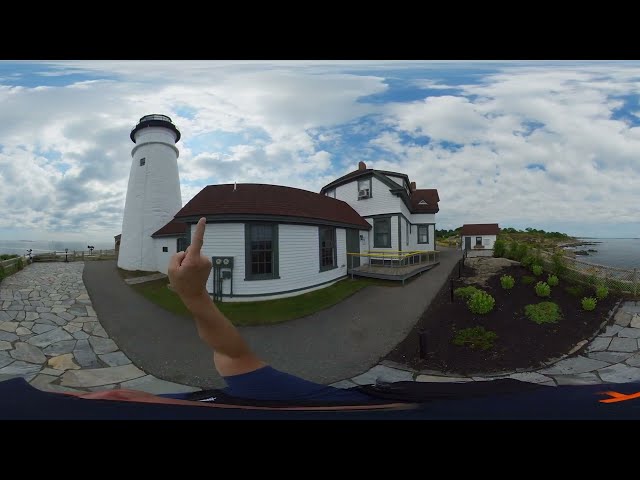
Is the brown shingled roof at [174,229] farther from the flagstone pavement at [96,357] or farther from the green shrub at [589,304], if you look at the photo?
the green shrub at [589,304]

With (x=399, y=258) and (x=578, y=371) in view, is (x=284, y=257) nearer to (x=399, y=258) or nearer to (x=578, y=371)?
(x=578, y=371)

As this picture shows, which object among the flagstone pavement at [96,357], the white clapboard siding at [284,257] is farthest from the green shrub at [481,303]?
the white clapboard siding at [284,257]

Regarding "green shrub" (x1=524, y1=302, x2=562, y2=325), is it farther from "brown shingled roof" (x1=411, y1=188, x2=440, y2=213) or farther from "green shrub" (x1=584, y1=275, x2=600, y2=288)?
"brown shingled roof" (x1=411, y1=188, x2=440, y2=213)

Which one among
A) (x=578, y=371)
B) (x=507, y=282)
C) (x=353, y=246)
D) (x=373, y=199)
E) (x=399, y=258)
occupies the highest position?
(x=373, y=199)

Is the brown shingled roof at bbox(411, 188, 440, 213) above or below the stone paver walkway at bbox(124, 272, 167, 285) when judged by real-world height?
above

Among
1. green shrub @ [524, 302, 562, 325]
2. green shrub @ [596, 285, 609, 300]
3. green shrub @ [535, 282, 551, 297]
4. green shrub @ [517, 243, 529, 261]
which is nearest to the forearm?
green shrub @ [524, 302, 562, 325]

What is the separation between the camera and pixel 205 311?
780 millimetres

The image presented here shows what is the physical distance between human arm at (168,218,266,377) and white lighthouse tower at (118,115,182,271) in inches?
66.4

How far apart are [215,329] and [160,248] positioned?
1745 mm

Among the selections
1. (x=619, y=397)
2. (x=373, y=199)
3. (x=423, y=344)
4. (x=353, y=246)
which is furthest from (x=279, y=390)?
(x=373, y=199)

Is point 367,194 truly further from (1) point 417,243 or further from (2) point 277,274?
(2) point 277,274

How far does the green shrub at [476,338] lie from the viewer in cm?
164

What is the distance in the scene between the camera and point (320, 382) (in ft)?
4.53

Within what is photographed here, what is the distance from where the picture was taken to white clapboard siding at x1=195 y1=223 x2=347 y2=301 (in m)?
1.91
